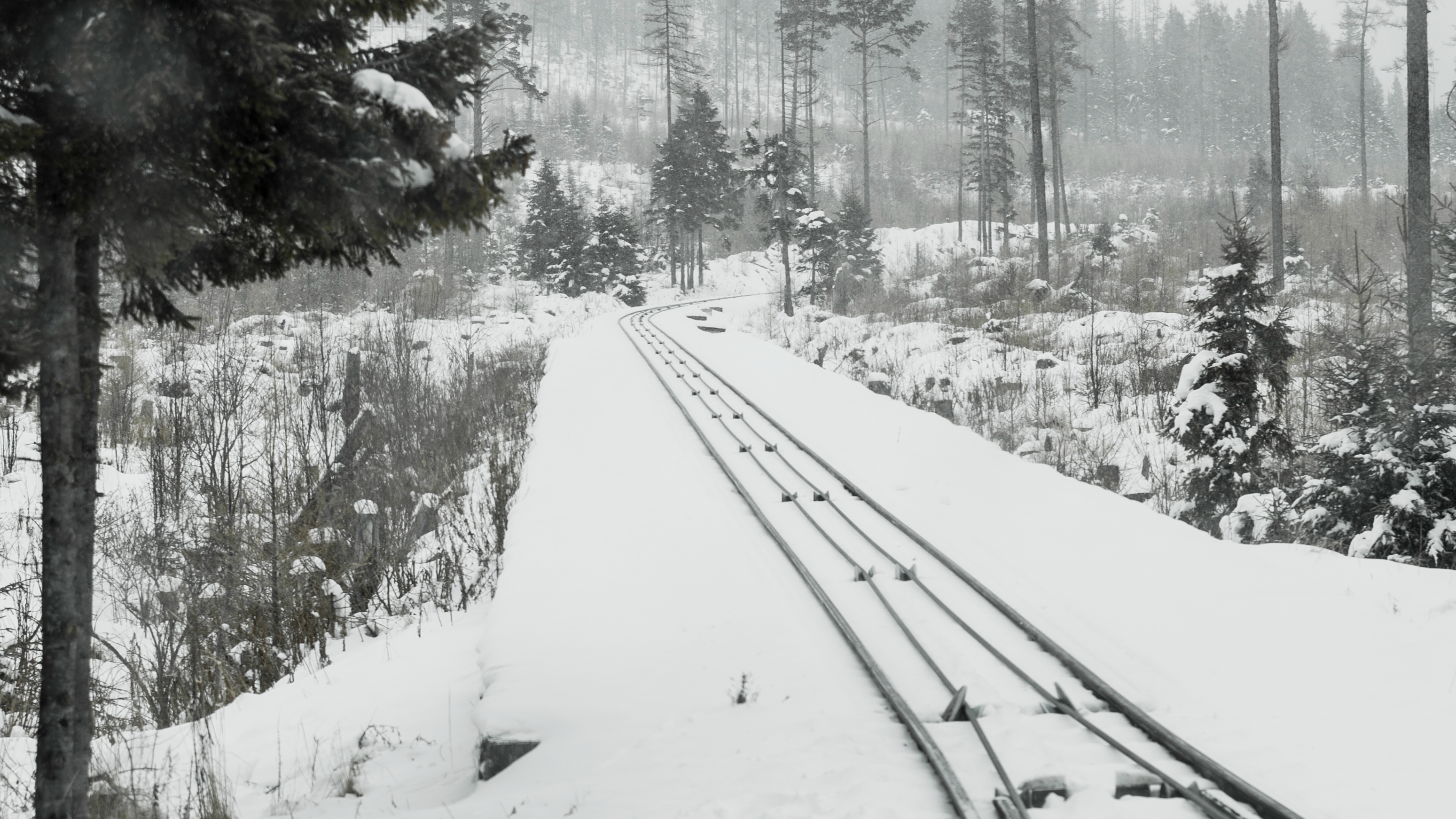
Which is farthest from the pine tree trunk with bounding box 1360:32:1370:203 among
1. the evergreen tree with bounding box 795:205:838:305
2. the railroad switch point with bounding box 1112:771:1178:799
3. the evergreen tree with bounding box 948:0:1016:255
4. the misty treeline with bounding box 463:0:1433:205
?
the railroad switch point with bounding box 1112:771:1178:799

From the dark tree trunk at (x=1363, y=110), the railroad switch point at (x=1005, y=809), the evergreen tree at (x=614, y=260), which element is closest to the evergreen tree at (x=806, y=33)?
the evergreen tree at (x=614, y=260)

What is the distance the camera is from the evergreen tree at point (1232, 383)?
27.9 feet

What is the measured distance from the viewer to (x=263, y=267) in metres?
3.35

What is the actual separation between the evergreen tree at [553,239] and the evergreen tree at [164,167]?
37089 mm

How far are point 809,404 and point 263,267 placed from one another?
392 inches

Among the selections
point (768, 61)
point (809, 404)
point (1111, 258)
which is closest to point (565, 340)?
point (809, 404)

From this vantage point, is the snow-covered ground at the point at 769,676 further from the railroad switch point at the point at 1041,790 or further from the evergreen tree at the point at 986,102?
the evergreen tree at the point at 986,102

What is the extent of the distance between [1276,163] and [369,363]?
2328 centimetres

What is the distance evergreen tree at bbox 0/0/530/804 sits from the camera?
2.53m

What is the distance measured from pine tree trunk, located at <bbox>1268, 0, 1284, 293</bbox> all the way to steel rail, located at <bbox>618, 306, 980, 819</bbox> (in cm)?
1724

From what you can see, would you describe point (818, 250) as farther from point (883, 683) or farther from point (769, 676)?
point (883, 683)

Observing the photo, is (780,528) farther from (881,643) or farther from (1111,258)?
(1111,258)

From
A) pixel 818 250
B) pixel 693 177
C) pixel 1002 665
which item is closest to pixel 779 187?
pixel 818 250

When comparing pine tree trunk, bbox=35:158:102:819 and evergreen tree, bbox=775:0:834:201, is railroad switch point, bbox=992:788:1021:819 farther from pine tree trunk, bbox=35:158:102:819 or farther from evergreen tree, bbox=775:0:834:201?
evergreen tree, bbox=775:0:834:201
